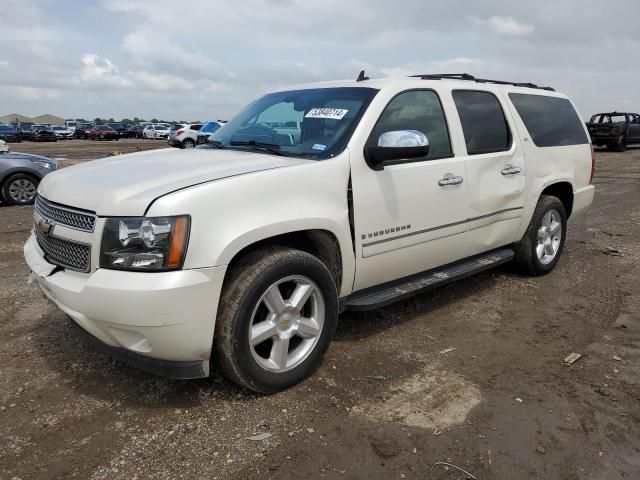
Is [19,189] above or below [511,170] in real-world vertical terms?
below

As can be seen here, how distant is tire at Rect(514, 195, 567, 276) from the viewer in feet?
17.0

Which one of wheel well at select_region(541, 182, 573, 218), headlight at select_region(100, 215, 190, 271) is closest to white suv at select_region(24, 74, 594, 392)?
headlight at select_region(100, 215, 190, 271)

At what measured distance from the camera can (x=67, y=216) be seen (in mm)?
2891

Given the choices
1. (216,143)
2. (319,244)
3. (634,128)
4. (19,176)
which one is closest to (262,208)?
(319,244)

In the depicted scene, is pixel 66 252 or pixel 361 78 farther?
pixel 361 78

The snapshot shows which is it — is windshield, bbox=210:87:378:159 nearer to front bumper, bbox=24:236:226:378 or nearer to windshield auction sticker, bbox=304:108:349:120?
windshield auction sticker, bbox=304:108:349:120

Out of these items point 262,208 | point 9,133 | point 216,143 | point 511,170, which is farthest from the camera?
point 9,133

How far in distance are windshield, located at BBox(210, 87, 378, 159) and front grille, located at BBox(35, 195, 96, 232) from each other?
1301mm

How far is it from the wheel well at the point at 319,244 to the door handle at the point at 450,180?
1.04 m

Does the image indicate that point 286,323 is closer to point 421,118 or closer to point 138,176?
point 138,176

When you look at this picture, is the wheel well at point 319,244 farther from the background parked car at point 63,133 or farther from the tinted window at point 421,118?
the background parked car at point 63,133

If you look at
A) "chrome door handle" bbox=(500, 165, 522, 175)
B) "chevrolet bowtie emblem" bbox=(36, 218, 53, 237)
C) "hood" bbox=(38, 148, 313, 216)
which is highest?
"chrome door handle" bbox=(500, 165, 522, 175)

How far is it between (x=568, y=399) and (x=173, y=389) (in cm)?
234

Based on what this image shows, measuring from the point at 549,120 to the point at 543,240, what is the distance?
1.20m
